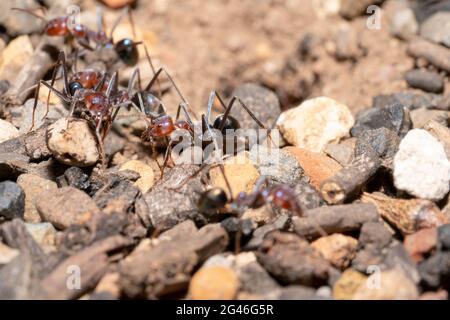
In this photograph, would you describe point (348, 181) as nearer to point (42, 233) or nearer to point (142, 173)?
point (142, 173)

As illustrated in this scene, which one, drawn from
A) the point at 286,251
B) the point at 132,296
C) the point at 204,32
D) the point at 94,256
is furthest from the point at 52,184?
the point at 204,32

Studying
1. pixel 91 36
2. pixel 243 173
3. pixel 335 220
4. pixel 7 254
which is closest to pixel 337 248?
pixel 335 220

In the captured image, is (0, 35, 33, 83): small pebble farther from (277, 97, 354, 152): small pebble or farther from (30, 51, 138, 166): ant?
(277, 97, 354, 152): small pebble

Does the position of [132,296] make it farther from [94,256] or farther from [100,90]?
[100,90]

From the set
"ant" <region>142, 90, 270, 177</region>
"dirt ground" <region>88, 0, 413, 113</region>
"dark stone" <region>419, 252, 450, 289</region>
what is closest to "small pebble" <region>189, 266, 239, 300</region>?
"dark stone" <region>419, 252, 450, 289</region>

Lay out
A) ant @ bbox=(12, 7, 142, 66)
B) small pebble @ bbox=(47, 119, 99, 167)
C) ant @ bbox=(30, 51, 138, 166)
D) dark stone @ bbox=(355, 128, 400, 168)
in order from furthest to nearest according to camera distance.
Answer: ant @ bbox=(12, 7, 142, 66)
ant @ bbox=(30, 51, 138, 166)
dark stone @ bbox=(355, 128, 400, 168)
small pebble @ bbox=(47, 119, 99, 167)

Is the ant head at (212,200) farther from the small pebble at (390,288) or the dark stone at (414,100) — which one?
the dark stone at (414,100)
